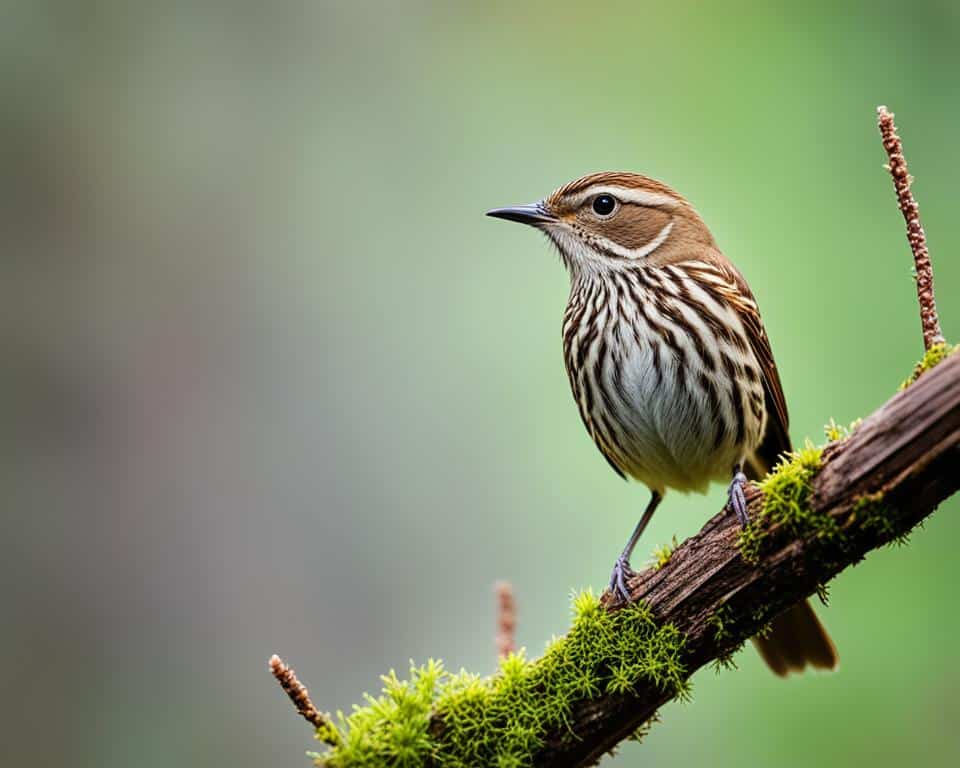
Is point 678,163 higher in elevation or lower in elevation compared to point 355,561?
higher

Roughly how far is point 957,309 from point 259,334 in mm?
4213

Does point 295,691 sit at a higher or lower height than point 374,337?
lower

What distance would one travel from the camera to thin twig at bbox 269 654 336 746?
2887 mm

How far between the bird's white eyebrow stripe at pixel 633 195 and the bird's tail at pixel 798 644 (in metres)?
1.69

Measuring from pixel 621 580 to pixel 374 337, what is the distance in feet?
13.8

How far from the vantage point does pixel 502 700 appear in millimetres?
3100

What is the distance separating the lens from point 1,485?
265 inches

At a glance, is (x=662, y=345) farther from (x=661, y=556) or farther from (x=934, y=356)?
(x=934, y=356)

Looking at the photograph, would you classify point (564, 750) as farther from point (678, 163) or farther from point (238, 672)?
point (678, 163)

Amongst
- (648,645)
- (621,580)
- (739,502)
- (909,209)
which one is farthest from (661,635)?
(909,209)

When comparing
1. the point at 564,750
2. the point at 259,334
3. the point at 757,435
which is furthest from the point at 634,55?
the point at 564,750

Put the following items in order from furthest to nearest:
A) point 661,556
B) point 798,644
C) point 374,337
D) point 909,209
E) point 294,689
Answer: point 374,337
point 798,644
point 661,556
point 909,209
point 294,689

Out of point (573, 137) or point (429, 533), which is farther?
point (573, 137)

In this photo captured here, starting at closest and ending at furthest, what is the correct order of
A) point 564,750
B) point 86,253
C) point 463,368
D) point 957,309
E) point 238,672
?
point 564,750 < point 957,309 < point 238,672 < point 463,368 < point 86,253
